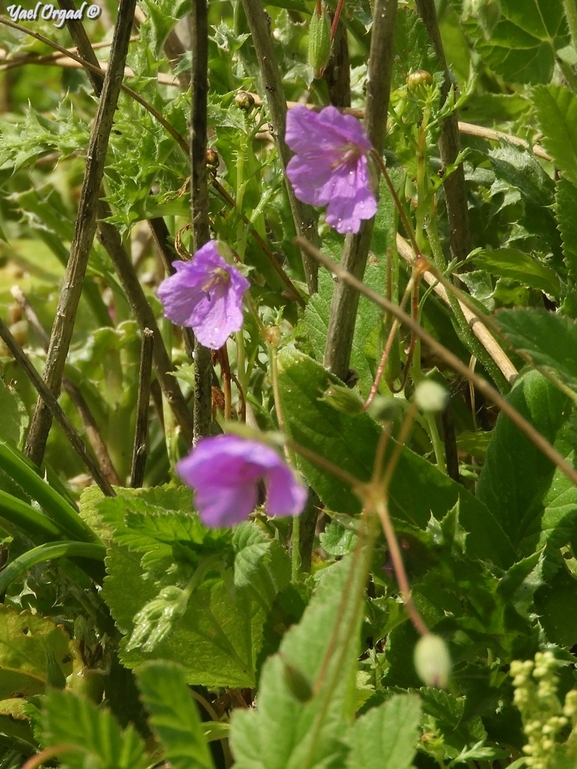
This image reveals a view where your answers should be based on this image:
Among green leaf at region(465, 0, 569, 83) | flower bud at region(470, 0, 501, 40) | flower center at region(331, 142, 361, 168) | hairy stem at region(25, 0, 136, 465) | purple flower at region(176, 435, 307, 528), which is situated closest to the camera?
purple flower at region(176, 435, 307, 528)

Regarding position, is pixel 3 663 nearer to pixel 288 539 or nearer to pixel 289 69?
pixel 288 539

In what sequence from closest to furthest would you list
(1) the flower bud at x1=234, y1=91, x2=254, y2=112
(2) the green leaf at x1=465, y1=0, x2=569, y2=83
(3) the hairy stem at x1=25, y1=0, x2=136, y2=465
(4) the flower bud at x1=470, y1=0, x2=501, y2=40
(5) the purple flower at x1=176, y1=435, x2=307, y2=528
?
(5) the purple flower at x1=176, y1=435, x2=307, y2=528, (3) the hairy stem at x1=25, y1=0, x2=136, y2=465, (4) the flower bud at x1=470, y1=0, x2=501, y2=40, (1) the flower bud at x1=234, y1=91, x2=254, y2=112, (2) the green leaf at x1=465, y1=0, x2=569, y2=83

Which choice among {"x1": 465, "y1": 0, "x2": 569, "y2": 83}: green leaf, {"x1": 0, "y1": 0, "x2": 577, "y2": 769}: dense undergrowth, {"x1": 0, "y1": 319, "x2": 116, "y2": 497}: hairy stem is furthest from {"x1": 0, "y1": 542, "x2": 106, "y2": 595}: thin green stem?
{"x1": 465, "y1": 0, "x2": 569, "y2": 83}: green leaf

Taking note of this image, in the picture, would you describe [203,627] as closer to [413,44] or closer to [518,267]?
[518,267]

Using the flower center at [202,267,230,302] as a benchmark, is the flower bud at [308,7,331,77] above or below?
above

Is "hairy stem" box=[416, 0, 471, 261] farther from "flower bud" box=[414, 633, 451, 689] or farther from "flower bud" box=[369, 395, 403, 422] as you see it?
"flower bud" box=[414, 633, 451, 689]

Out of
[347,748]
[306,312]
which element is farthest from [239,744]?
[306,312]

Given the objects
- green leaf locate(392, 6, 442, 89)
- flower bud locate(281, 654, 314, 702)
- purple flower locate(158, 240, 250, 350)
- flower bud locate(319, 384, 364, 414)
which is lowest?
flower bud locate(281, 654, 314, 702)

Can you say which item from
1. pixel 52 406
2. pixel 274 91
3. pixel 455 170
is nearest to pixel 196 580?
pixel 52 406

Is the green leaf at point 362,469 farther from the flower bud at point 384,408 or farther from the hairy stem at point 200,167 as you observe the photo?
the flower bud at point 384,408
